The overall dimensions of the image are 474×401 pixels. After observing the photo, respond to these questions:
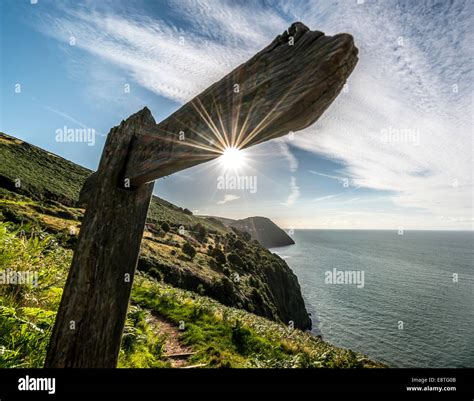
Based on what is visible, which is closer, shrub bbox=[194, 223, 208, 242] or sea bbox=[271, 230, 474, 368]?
sea bbox=[271, 230, 474, 368]

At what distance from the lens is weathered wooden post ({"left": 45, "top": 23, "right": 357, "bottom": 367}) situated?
1.04 m

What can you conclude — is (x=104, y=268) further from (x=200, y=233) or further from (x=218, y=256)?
(x=200, y=233)

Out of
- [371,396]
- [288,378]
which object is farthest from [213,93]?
[371,396]

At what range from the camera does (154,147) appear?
5.05 ft

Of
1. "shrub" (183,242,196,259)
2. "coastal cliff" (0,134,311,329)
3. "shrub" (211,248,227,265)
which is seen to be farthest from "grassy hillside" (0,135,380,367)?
"shrub" (211,248,227,265)

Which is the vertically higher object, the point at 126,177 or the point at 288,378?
the point at 126,177

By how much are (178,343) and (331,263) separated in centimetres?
12221

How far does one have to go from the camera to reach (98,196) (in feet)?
5.61

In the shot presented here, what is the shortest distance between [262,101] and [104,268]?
4.21 ft

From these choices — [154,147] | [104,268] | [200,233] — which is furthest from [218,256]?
[154,147]

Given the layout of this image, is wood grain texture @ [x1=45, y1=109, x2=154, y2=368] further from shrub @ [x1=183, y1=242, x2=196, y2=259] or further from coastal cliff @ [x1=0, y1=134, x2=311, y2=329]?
shrub @ [x1=183, y1=242, x2=196, y2=259]

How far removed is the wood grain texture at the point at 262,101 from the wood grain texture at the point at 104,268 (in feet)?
1.09

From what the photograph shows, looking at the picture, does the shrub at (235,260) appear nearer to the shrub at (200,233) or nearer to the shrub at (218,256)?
the shrub at (218,256)

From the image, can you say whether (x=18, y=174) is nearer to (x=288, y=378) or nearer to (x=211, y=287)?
(x=211, y=287)
